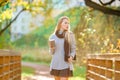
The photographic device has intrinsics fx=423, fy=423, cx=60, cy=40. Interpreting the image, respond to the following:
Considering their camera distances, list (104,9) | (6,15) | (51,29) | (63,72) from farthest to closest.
A: (51,29) → (6,15) → (104,9) → (63,72)

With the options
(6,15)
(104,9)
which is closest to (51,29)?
(6,15)

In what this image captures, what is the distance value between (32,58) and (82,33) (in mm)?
4772

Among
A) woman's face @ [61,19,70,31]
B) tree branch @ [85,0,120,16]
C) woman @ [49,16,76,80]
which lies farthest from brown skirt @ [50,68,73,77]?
tree branch @ [85,0,120,16]

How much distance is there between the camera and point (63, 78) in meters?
7.49

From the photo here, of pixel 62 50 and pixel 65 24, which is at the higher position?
pixel 65 24

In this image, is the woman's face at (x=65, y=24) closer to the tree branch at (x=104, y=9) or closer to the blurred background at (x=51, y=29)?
the tree branch at (x=104, y=9)

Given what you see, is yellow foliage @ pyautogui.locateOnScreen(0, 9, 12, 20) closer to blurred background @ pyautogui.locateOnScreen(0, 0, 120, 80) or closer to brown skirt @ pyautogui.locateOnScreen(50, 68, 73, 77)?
blurred background @ pyautogui.locateOnScreen(0, 0, 120, 80)

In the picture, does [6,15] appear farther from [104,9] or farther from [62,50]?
[62,50]

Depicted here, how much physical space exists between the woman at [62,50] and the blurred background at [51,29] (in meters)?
6.25

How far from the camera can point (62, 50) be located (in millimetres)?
7559

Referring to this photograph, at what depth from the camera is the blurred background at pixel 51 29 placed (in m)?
17.0

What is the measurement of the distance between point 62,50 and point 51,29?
15015 millimetres

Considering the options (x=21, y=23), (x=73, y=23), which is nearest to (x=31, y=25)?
(x=21, y=23)

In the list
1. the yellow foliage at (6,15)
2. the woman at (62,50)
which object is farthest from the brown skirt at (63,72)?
the yellow foliage at (6,15)
